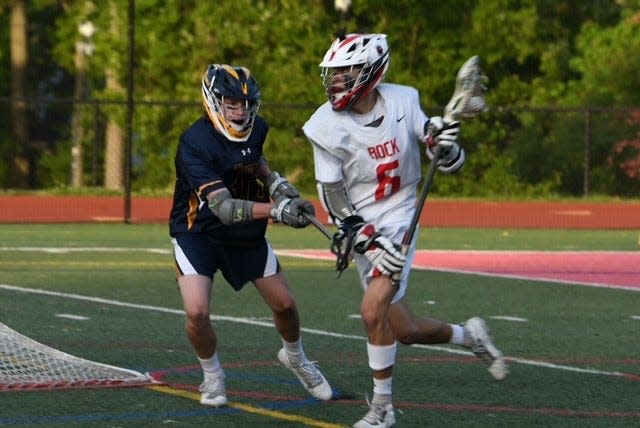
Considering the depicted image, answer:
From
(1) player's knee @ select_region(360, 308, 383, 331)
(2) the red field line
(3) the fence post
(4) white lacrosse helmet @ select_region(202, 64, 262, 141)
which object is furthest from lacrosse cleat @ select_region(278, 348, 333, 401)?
(3) the fence post

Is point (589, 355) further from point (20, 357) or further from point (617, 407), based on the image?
point (20, 357)

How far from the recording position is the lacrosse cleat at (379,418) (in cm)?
752

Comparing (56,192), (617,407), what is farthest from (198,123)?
(56,192)

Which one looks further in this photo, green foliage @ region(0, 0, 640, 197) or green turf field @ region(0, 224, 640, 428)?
green foliage @ region(0, 0, 640, 197)

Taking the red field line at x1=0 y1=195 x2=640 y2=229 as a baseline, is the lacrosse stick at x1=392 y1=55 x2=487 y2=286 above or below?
above

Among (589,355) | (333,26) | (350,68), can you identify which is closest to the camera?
(350,68)

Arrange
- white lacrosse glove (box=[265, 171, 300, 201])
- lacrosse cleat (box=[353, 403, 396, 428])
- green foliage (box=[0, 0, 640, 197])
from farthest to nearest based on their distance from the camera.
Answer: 1. green foliage (box=[0, 0, 640, 197])
2. white lacrosse glove (box=[265, 171, 300, 201])
3. lacrosse cleat (box=[353, 403, 396, 428])

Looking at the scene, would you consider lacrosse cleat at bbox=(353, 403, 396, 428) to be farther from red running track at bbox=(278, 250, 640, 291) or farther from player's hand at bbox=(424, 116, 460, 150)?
red running track at bbox=(278, 250, 640, 291)

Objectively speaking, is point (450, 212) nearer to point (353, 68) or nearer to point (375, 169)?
point (375, 169)

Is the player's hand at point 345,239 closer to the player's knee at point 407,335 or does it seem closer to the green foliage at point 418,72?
the player's knee at point 407,335

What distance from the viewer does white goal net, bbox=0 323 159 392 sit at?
874cm

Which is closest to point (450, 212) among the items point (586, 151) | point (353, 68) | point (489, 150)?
point (586, 151)

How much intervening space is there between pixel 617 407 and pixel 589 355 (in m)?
2.06

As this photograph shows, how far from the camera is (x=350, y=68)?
7895 mm
